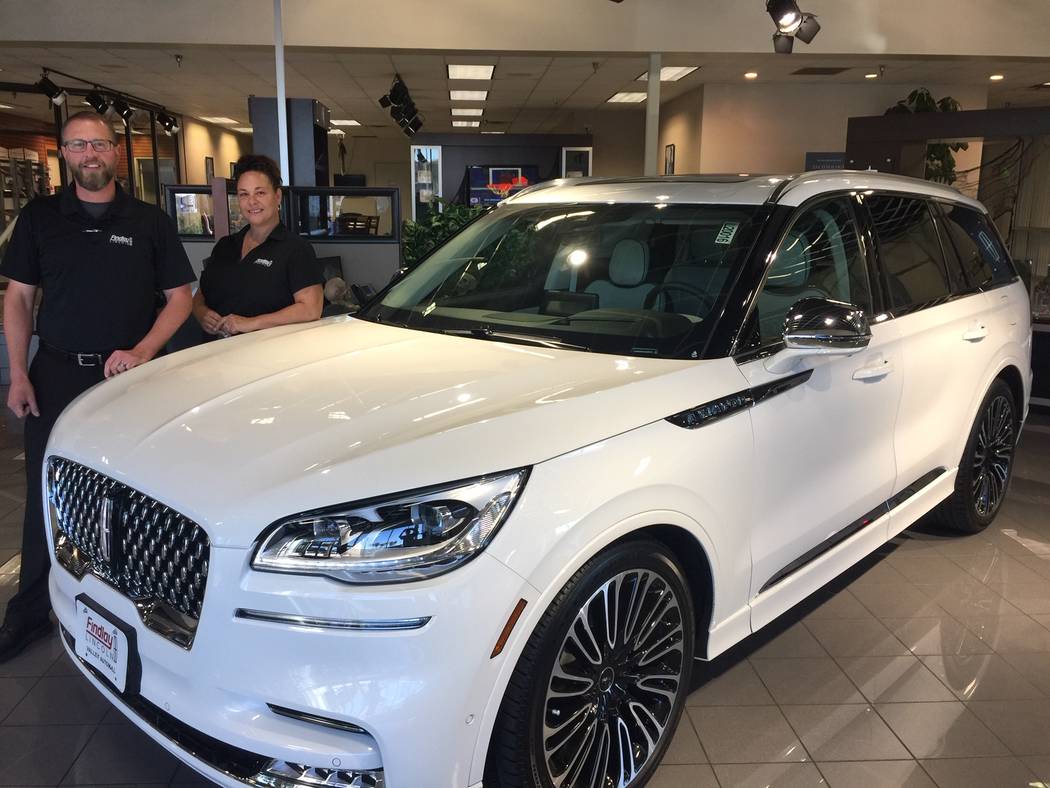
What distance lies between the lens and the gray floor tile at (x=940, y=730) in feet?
7.59

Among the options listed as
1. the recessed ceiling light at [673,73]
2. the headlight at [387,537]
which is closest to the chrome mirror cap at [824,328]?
the headlight at [387,537]

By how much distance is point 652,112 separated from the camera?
9516 millimetres

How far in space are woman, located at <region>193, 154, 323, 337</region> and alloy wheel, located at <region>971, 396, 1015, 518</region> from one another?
2834mm

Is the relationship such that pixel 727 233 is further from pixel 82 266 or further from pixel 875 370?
pixel 82 266

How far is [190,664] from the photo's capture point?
5.15 ft

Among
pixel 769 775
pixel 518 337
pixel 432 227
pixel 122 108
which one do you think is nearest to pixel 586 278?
pixel 518 337

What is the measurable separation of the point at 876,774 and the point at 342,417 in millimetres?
1657

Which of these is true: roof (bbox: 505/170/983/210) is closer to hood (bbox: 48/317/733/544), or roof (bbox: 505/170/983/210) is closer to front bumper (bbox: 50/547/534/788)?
hood (bbox: 48/317/733/544)

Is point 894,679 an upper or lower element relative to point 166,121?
lower

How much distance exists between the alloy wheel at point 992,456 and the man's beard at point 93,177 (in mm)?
3442

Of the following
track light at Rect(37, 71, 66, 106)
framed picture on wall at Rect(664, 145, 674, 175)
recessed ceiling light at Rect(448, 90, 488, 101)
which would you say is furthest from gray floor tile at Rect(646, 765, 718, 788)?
framed picture on wall at Rect(664, 145, 674, 175)

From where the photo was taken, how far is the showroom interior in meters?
2.39

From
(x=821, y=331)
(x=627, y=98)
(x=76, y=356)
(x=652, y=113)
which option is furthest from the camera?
(x=627, y=98)

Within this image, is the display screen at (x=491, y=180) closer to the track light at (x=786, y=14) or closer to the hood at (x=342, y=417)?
the track light at (x=786, y=14)
